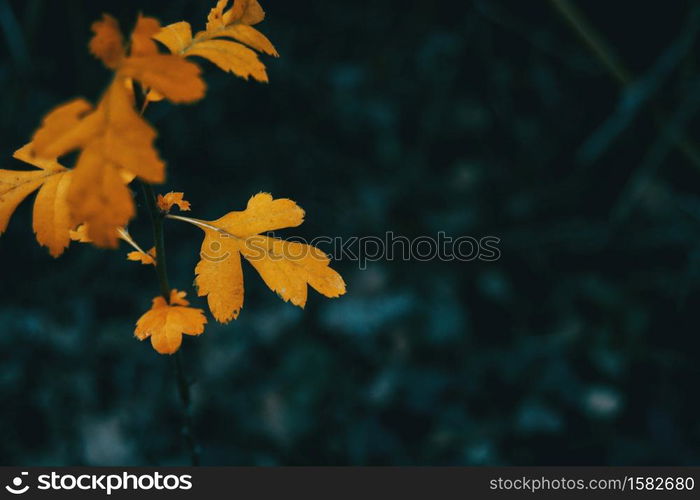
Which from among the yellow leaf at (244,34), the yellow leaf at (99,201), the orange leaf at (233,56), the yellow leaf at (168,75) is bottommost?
the yellow leaf at (99,201)

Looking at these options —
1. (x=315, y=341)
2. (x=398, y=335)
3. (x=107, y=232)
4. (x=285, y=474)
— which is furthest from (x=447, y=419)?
(x=107, y=232)

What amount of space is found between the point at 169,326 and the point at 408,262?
2011 millimetres

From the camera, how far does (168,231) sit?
9.07 feet

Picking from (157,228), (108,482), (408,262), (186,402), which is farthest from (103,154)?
(408,262)

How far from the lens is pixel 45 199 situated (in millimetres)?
929

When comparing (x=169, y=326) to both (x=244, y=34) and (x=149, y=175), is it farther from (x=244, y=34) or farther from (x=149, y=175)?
(x=244, y=34)

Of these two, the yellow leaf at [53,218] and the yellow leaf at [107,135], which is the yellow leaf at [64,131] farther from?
the yellow leaf at [53,218]

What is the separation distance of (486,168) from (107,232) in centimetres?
270

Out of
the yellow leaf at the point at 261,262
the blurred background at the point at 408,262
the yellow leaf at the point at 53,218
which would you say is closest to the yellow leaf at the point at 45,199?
the yellow leaf at the point at 53,218

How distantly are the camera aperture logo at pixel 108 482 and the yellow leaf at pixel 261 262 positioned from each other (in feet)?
2.89

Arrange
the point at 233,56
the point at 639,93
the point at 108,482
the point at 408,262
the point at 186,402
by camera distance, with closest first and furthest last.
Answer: the point at 233,56
the point at 186,402
the point at 108,482
the point at 639,93
the point at 408,262

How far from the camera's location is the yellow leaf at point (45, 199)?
907 mm

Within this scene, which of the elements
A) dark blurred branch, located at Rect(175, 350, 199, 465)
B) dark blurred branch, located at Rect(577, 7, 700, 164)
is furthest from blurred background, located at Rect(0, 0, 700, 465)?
dark blurred branch, located at Rect(175, 350, 199, 465)

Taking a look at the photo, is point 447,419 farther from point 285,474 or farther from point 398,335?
point 285,474
